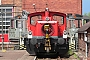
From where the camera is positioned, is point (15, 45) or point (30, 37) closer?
point (30, 37)

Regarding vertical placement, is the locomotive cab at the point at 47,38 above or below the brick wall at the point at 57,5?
below

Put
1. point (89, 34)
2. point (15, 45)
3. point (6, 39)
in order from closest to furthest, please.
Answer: point (89, 34), point (15, 45), point (6, 39)

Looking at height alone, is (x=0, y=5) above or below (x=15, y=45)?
above

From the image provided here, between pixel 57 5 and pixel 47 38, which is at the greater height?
pixel 57 5

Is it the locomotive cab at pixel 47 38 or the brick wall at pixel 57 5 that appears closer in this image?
the locomotive cab at pixel 47 38

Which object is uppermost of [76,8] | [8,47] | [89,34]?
[76,8]

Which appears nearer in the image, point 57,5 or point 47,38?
point 47,38

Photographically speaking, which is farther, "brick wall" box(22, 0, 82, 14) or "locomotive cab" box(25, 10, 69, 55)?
"brick wall" box(22, 0, 82, 14)

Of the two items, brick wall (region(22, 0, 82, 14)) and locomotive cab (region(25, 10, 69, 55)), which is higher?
brick wall (region(22, 0, 82, 14))

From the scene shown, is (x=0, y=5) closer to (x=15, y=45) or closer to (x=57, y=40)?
(x=15, y=45)

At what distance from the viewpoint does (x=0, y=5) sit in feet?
99.5

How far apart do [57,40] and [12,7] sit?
16.6 m

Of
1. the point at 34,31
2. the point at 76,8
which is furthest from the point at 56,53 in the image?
the point at 76,8

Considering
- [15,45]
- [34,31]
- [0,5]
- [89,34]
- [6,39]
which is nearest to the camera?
[89,34]
